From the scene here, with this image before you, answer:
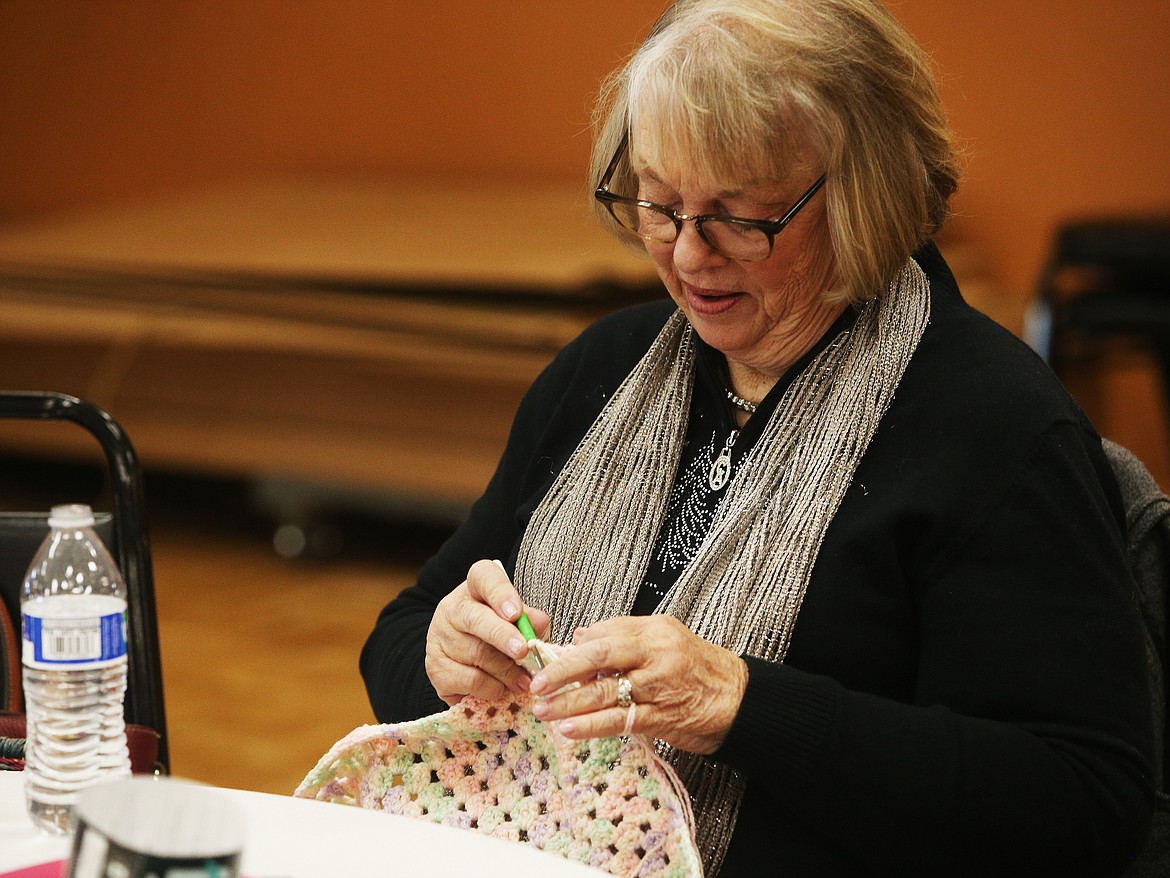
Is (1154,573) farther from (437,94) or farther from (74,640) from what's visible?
(437,94)

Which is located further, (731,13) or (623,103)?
(623,103)

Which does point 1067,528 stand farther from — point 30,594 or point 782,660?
point 30,594

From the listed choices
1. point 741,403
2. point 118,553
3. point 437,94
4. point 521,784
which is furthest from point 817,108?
point 437,94

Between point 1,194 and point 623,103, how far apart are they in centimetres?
564

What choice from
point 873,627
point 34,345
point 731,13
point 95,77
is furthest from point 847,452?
point 95,77

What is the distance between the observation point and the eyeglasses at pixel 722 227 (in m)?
1.32

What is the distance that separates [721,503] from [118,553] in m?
0.66

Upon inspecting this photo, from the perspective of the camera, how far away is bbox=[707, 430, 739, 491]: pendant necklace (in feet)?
4.65

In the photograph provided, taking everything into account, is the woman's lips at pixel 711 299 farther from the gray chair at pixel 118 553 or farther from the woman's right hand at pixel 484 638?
the gray chair at pixel 118 553

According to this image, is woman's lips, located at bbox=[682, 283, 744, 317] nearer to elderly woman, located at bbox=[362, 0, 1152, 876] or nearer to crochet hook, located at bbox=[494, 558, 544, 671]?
elderly woman, located at bbox=[362, 0, 1152, 876]

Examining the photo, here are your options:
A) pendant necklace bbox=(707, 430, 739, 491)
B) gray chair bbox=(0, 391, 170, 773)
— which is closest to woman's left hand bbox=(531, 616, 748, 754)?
pendant necklace bbox=(707, 430, 739, 491)

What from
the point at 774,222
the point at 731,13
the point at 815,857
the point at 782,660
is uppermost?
the point at 731,13

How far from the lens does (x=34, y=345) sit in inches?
183

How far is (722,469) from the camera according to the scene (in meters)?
1.42
